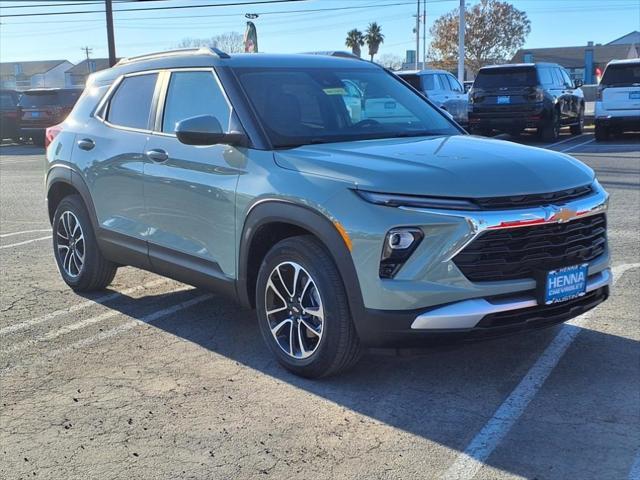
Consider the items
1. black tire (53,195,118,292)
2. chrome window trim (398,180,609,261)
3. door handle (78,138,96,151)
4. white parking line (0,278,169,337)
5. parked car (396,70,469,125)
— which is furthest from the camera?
parked car (396,70,469,125)

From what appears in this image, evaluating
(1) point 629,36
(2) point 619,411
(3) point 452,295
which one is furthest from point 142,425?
(1) point 629,36

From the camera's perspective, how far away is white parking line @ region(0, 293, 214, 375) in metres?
4.80

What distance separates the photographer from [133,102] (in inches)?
219

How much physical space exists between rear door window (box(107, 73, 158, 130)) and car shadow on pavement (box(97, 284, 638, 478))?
1.58m

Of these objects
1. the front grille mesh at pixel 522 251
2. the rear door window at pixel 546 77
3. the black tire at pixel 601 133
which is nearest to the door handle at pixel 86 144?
the front grille mesh at pixel 522 251

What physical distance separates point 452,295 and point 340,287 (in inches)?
23.4

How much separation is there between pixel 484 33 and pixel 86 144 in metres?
65.9

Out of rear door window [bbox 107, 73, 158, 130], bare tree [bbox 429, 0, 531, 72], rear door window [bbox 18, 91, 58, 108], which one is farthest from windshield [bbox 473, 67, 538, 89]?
bare tree [bbox 429, 0, 531, 72]

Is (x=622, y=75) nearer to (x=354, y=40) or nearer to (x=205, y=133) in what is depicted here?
(x=205, y=133)

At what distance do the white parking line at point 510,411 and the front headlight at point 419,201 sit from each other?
3.53ft

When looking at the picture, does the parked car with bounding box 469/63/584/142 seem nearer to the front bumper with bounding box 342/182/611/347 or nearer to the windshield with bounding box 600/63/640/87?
the windshield with bounding box 600/63/640/87

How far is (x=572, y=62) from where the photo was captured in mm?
84125

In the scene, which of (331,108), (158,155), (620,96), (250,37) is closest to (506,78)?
(620,96)

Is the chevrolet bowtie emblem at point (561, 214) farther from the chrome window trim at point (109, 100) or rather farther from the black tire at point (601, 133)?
the black tire at point (601, 133)
